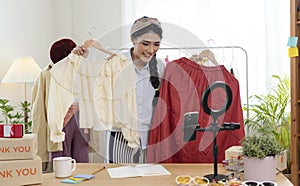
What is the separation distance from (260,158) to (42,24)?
9.34 ft

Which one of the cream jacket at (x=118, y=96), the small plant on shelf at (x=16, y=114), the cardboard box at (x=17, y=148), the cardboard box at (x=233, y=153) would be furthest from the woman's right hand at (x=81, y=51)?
the cardboard box at (x=233, y=153)

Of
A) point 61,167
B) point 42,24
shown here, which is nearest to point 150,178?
point 61,167

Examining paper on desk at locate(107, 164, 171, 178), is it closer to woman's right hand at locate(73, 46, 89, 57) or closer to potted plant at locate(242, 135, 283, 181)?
potted plant at locate(242, 135, 283, 181)

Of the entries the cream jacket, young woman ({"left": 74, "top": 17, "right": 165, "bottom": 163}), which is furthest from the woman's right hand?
the cream jacket

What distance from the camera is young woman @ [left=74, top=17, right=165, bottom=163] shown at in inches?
93.3

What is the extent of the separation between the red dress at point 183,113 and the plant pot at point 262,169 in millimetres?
671

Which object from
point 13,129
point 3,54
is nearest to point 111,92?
point 13,129

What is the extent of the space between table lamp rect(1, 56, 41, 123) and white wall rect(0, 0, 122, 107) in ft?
0.46

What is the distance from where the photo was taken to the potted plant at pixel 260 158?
6.14 ft

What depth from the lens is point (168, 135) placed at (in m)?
2.59

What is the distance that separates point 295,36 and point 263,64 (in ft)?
1.86

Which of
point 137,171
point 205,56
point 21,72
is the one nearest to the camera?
point 137,171

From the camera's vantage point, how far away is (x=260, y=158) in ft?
6.13

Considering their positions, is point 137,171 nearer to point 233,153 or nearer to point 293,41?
point 233,153
